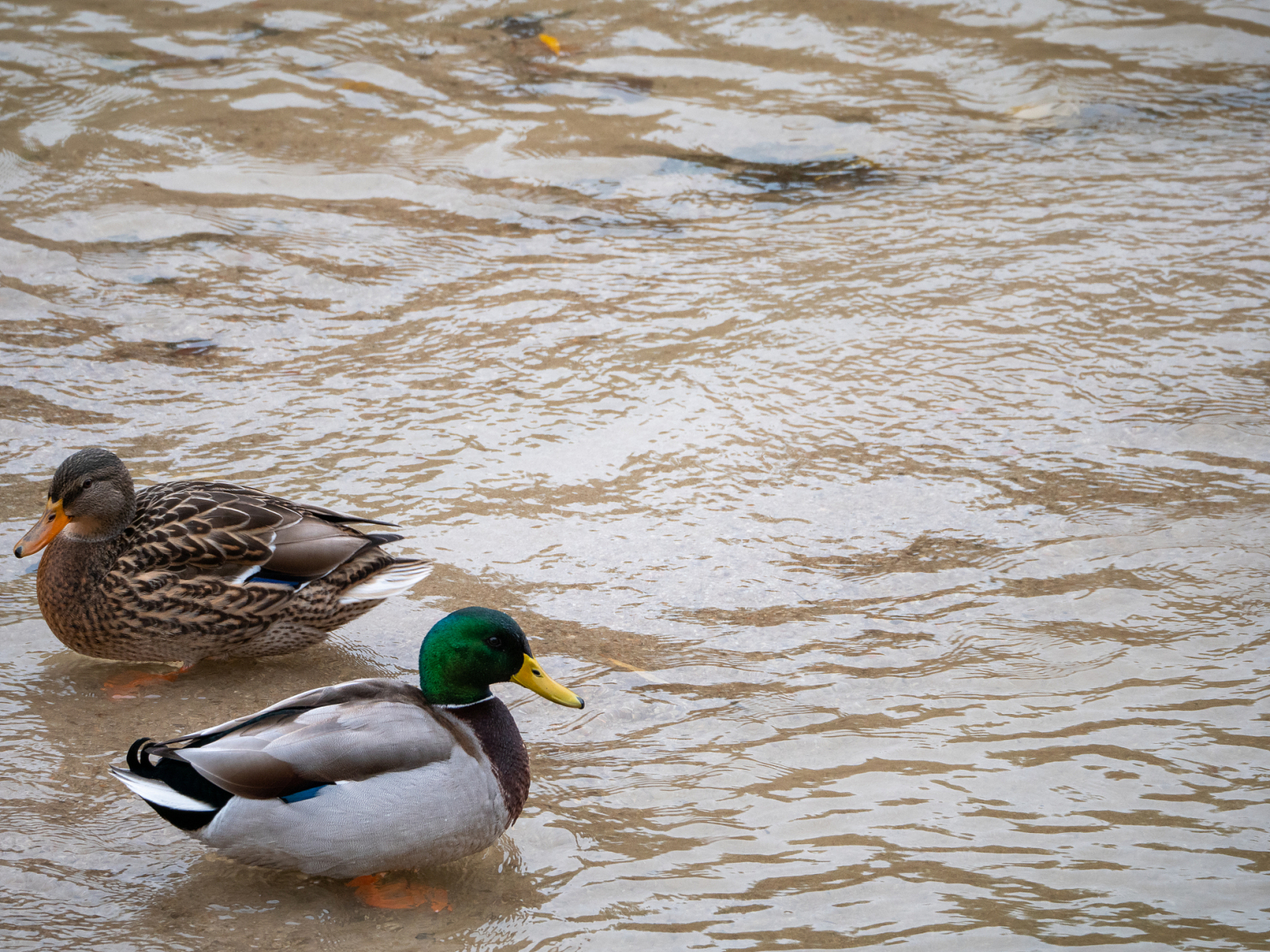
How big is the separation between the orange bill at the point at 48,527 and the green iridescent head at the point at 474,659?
58.8 inches

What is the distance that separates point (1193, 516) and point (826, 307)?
229 cm

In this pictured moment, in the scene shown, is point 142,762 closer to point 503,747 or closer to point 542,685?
point 503,747

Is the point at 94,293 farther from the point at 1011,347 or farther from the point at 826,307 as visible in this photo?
the point at 1011,347

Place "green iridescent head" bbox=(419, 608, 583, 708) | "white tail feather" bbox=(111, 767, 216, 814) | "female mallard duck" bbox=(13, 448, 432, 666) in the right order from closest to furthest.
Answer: "white tail feather" bbox=(111, 767, 216, 814) → "green iridescent head" bbox=(419, 608, 583, 708) → "female mallard duck" bbox=(13, 448, 432, 666)

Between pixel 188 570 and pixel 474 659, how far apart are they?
126 centimetres

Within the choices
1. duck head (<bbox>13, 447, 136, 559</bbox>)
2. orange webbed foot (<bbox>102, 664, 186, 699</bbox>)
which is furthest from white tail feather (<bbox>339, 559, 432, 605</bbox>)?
duck head (<bbox>13, 447, 136, 559</bbox>)

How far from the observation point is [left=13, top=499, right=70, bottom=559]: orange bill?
4094mm

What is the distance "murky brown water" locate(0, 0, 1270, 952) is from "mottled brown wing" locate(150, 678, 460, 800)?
1.38 feet

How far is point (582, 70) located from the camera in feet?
29.5

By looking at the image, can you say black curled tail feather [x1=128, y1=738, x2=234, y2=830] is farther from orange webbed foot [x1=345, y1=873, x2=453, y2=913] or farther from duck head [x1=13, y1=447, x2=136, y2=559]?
duck head [x1=13, y1=447, x2=136, y2=559]

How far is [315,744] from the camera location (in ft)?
10.6

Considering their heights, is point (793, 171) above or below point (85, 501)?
above

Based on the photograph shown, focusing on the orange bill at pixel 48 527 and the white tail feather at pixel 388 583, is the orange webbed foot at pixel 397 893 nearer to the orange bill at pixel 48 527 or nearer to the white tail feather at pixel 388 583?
the white tail feather at pixel 388 583

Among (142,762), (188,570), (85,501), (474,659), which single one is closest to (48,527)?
(85,501)
